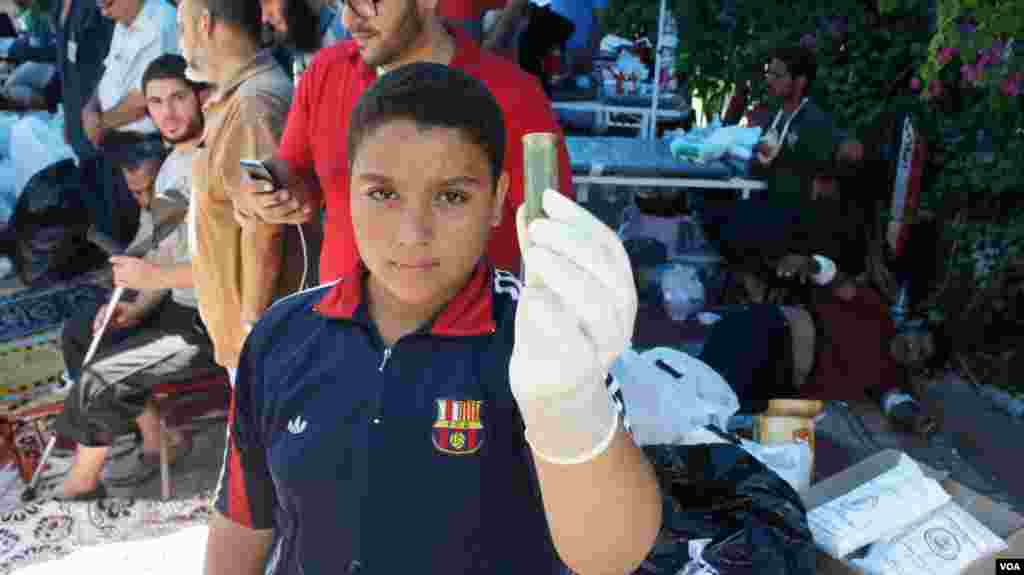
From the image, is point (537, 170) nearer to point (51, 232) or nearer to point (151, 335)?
point (151, 335)

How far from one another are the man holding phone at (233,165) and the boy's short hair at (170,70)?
75 cm

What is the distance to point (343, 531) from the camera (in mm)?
1232

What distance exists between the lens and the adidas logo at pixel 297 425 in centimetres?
126

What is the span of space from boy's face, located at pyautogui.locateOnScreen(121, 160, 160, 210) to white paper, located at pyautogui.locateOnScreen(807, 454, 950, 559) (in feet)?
9.68

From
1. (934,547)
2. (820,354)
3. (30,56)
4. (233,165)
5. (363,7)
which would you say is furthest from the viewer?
(30,56)

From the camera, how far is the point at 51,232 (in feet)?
15.9

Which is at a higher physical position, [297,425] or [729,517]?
[297,425]

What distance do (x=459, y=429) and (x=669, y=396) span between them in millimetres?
1572

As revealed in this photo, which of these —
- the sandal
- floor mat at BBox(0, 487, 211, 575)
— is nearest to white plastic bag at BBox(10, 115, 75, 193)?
the sandal

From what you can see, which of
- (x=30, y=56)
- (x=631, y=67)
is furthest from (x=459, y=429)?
(x=631, y=67)

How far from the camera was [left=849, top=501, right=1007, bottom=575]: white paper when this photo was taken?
2008 millimetres

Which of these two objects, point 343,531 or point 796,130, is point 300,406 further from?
point 796,130

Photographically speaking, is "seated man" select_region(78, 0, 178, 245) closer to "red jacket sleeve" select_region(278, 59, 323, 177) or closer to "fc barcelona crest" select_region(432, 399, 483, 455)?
"red jacket sleeve" select_region(278, 59, 323, 177)

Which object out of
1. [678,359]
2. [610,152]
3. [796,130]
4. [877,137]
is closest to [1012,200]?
[877,137]
